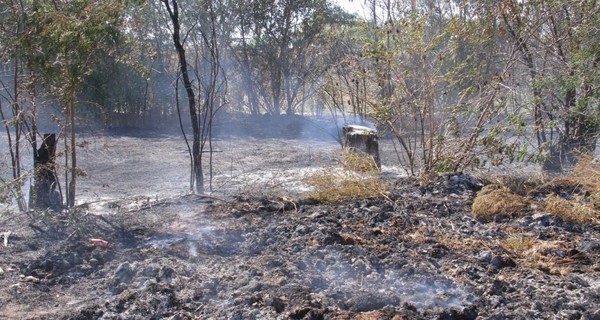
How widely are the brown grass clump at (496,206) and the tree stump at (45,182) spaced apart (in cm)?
429

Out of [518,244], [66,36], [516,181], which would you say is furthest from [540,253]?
[66,36]

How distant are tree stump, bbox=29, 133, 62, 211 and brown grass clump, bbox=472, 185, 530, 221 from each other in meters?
4.29

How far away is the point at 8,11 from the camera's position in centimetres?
717

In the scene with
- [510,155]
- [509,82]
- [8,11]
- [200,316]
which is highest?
[8,11]

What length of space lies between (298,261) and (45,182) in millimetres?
3492

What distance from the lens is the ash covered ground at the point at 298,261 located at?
4.14 m

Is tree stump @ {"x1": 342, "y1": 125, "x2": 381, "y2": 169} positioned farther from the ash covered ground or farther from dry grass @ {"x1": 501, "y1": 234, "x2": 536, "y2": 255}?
dry grass @ {"x1": 501, "y1": 234, "x2": 536, "y2": 255}

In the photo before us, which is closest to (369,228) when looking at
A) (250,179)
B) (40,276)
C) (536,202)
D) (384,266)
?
(384,266)

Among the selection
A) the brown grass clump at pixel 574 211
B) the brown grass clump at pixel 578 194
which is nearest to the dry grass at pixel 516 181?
the brown grass clump at pixel 578 194

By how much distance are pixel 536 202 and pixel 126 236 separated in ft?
13.1

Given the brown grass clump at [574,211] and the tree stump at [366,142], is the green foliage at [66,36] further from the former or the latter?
the brown grass clump at [574,211]

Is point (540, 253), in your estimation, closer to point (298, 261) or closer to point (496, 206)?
point (496, 206)

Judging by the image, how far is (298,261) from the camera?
16.2ft

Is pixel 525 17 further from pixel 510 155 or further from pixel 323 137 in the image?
pixel 323 137
